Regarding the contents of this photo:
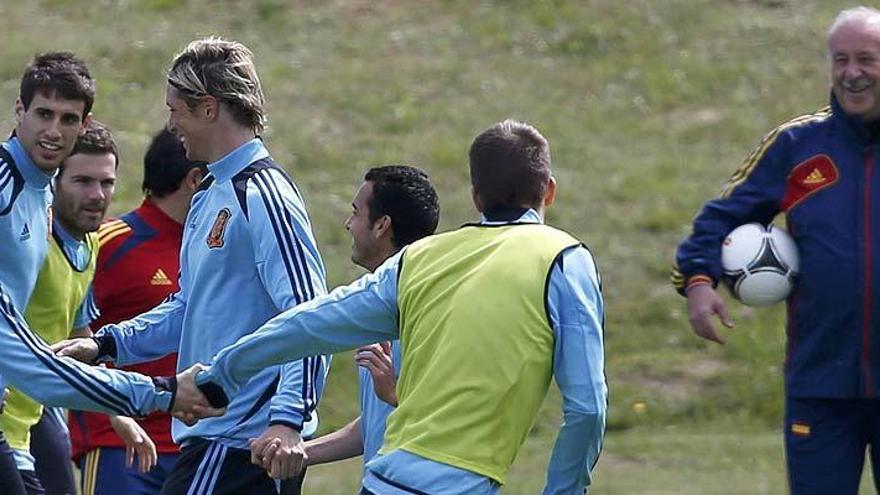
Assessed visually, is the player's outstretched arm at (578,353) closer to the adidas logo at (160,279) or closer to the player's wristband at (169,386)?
the player's wristband at (169,386)

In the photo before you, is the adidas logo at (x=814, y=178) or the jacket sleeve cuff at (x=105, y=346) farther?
the jacket sleeve cuff at (x=105, y=346)

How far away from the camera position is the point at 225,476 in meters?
6.44

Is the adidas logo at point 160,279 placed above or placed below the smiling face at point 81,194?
below

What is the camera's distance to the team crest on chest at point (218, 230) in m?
6.37

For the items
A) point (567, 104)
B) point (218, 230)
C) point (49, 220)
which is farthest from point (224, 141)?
point (567, 104)

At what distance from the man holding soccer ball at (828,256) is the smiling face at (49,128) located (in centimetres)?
242

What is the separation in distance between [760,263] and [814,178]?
0.35 metres

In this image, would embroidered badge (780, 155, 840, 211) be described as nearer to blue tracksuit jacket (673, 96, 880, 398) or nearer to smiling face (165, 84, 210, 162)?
blue tracksuit jacket (673, 96, 880, 398)

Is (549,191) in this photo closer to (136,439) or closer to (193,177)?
(136,439)

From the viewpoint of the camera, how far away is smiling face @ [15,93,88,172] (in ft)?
24.0

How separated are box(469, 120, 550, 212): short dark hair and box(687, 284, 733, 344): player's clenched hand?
3.38 ft

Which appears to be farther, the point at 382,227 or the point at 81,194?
the point at 81,194

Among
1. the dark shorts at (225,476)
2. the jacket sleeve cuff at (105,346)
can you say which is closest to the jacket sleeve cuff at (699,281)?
the dark shorts at (225,476)

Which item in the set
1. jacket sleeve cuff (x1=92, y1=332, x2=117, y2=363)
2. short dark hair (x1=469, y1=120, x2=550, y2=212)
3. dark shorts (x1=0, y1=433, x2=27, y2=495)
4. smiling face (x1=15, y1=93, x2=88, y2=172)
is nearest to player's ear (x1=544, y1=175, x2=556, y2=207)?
short dark hair (x1=469, y1=120, x2=550, y2=212)
